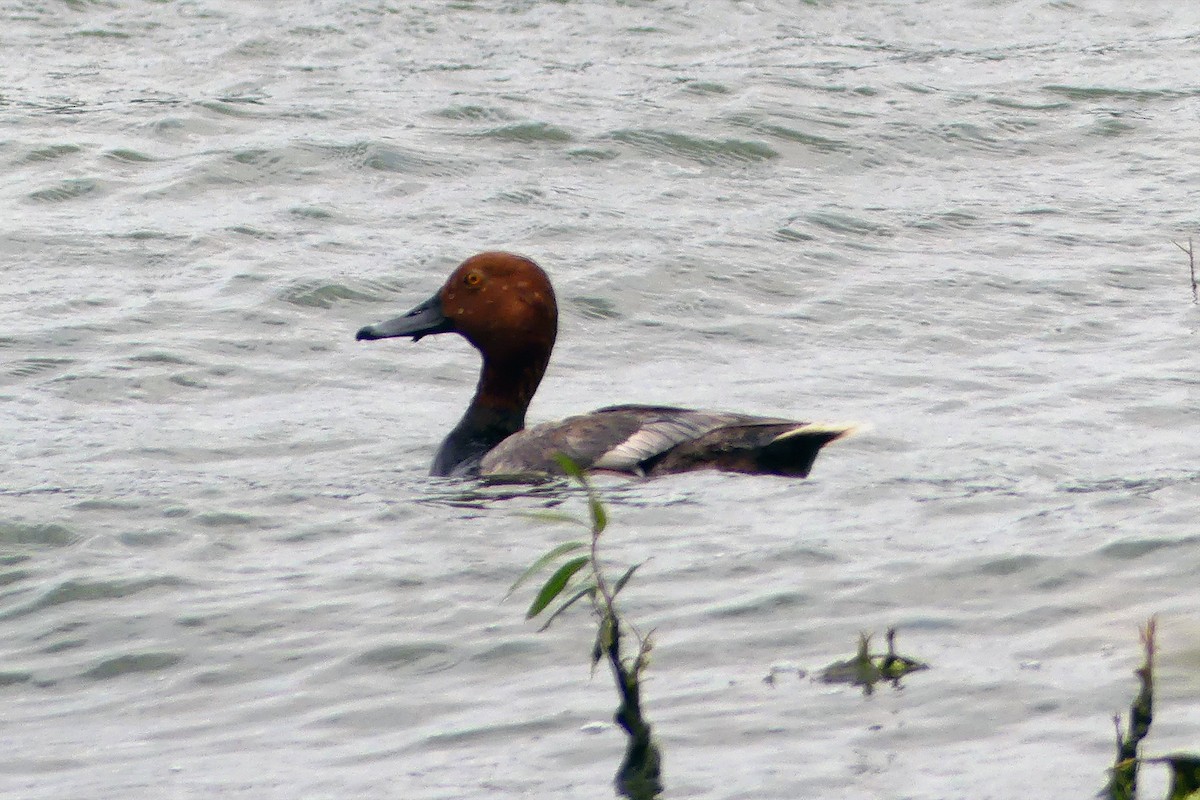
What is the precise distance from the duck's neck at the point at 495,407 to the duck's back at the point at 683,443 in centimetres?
39

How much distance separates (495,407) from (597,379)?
1.15 metres

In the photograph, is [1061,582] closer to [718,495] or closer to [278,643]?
[718,495]

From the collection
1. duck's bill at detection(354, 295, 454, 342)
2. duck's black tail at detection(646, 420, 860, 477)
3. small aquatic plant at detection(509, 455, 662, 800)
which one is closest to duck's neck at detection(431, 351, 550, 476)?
duck's bill at detection(354, 295, 454, 342)

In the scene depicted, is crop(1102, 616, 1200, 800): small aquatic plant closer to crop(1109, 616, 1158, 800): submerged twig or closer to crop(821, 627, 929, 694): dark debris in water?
crop(1109, 616, 1158, 800): submerged twig

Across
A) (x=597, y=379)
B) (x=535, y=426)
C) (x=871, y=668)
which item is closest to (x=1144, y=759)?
(x=871, y=668)

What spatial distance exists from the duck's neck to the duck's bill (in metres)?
0.23

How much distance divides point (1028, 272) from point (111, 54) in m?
6.92

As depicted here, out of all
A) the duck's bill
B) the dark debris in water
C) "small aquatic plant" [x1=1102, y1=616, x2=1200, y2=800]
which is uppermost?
"small aquatic plant" [x1=1102, y1=616, x2=1200, y2=800]

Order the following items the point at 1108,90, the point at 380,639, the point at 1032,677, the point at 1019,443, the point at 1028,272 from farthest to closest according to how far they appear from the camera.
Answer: the point at 1108,90 < the point at 1028,272 < the point at 1019,443 < the point at 380,639 < the point at 1032,677

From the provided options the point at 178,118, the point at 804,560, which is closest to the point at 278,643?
the point at 804,560

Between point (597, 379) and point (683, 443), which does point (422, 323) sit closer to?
point (597, 379)

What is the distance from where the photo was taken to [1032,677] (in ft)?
16.2

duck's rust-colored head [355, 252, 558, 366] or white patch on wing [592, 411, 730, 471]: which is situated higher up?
duck's rust-colored head [355, 252, 558, 366]

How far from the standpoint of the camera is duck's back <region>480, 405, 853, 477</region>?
733 centimetres
